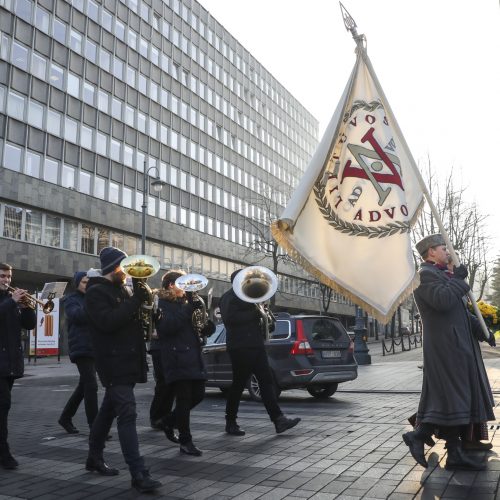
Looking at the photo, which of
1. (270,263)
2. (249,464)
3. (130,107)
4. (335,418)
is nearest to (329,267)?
(249,464)

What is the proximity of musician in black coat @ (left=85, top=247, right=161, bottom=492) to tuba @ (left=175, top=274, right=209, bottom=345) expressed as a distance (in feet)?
4.09

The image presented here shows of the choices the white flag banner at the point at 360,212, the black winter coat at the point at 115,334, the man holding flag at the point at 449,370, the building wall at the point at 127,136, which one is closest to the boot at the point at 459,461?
the man holding flag at the point at 449,370

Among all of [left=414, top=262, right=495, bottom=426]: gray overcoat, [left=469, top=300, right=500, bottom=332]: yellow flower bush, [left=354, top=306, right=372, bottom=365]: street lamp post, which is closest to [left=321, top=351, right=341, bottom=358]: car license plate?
[left=469, top=300, right=500, bottom=332]: yellow flower bush

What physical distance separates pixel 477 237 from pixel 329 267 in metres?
30.9

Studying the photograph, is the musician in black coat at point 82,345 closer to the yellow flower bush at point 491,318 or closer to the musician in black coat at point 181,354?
the musician in black coat at point 181,354

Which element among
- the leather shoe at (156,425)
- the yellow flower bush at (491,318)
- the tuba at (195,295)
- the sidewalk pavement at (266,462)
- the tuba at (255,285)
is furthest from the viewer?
the leather shoe at (156,425)

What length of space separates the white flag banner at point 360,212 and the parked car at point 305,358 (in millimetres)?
5091

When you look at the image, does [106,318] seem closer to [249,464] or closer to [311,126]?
[249,464]

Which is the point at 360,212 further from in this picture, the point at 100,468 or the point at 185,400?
the point at 100,468

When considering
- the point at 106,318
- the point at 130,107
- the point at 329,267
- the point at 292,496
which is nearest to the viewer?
the point at 292,496

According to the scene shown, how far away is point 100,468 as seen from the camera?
5156mm

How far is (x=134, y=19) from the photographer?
4341 centimetres

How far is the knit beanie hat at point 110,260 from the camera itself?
16.5ft

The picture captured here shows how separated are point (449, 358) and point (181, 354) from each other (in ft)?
8.79
